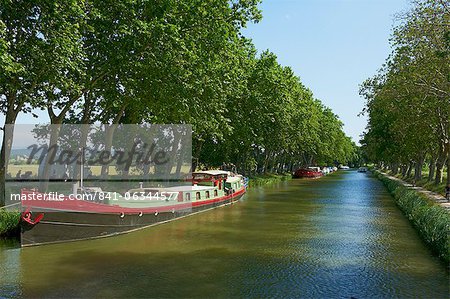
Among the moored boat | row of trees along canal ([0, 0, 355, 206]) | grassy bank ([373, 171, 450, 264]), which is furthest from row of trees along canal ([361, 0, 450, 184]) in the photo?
the moored boat

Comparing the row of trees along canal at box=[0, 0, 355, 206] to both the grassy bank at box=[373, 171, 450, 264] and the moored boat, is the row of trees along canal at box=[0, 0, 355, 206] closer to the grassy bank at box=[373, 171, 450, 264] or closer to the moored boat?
the moored boat

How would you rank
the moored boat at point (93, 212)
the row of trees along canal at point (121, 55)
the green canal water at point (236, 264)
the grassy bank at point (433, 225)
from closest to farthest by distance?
the green canal water at point (236, 264), the grassy bank at point (433, 225), the moored boat at point (93, 212), the row of trees along canal at point (121, 55)

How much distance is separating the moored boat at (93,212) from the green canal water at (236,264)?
25.6 inches

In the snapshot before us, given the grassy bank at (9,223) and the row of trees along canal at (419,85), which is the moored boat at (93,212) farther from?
the row of trees along canal at (419,85)

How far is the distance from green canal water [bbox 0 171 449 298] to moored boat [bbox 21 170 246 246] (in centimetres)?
65

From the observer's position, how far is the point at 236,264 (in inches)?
704

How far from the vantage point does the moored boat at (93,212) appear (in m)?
19.9

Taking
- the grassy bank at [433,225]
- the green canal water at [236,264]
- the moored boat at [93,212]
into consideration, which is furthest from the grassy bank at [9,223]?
the grassy bank at [433,225]

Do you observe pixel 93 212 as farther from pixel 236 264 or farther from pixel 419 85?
pixel 419 85

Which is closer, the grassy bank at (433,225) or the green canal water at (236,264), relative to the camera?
the green canal water at (236,264)

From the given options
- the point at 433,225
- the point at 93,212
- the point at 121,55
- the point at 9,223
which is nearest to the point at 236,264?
the point at 93,212

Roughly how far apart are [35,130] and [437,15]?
142 ft

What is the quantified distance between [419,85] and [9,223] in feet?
80.1

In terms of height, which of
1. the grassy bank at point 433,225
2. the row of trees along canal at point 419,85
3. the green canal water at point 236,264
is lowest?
the green canal water at point 236,264
